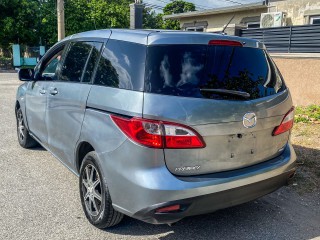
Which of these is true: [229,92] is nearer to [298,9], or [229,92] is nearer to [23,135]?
[23,135]

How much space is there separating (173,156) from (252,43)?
1.41 metres

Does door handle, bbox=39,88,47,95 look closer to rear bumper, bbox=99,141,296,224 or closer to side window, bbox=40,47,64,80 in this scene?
side window, bbox=40,47,64,80

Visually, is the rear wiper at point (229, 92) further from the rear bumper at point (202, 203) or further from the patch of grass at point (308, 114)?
the patch of grass at point (308, 114)

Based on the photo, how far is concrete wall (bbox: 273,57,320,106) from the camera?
875 cm

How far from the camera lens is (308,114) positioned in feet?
26.0

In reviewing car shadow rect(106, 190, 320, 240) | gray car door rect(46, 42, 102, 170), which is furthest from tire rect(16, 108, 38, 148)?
car shadow rect(106, 190, 320, 240)

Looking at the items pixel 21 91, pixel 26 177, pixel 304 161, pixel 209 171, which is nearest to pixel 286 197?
pixel 304 161

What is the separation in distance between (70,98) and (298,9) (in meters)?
10.5

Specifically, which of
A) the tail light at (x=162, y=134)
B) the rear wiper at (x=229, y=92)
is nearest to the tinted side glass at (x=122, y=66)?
the tail light at (x=162, y=134)

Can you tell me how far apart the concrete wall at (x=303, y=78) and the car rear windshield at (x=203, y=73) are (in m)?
6.40

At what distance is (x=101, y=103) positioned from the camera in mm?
3035

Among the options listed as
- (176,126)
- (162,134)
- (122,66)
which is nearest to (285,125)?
(176,126)

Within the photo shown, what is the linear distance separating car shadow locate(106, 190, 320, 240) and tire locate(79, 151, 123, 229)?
17 centimetres

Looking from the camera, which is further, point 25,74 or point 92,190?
point 25,74
